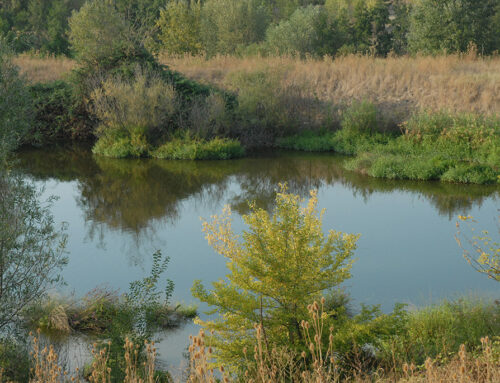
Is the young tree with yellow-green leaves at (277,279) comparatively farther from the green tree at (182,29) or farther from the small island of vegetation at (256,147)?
the green tree at (182,29)

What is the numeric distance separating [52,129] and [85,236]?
1350 centimetres

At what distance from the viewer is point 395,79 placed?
78.9ft

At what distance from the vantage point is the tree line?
31.3m

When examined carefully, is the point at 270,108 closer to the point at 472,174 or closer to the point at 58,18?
the point at 472,174

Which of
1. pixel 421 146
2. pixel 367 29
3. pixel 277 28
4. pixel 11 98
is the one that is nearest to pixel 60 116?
pixel 421 146

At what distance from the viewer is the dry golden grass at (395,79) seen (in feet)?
71.2

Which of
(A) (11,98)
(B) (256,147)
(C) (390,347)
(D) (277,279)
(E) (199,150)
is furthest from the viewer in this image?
(B) (256,147)

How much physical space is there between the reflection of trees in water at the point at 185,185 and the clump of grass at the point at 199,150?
0.45m

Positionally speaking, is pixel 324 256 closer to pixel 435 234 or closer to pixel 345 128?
pixel 435 234

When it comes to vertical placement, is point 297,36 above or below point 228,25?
below

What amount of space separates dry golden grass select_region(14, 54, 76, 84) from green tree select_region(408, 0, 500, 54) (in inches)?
697

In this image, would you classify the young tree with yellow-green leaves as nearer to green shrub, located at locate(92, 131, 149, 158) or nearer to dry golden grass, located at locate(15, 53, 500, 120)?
green shrub, located at locate(92, 131, 149, 158)

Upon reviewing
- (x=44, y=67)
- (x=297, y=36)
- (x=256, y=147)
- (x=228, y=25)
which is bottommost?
(x=256, y=147)

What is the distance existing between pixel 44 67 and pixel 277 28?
14.8 meters
